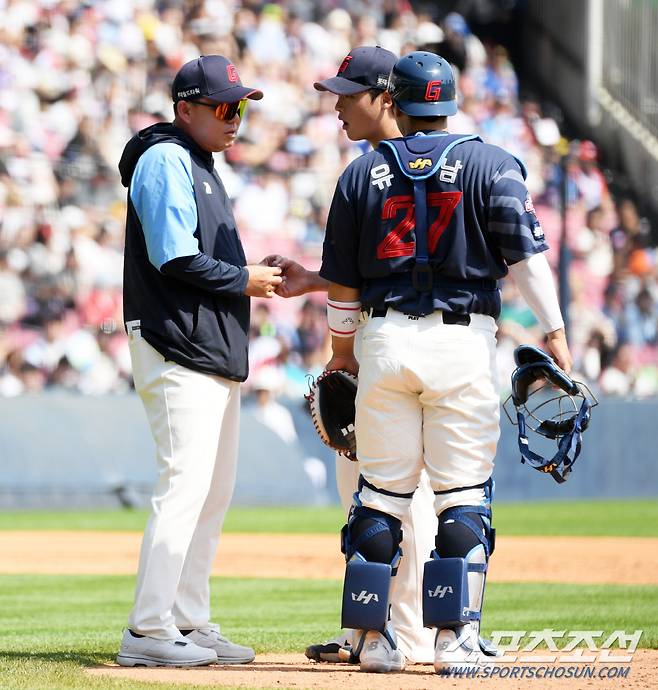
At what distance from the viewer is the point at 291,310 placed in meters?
18.3

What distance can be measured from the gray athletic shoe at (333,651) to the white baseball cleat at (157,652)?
0.50m

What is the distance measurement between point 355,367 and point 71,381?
10.7 metres

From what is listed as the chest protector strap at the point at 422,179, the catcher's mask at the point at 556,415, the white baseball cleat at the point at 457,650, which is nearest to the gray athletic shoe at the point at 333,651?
the white baseball cleat at the point at 457,650

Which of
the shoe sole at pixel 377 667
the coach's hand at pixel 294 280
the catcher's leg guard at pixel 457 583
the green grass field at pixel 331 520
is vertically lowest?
the green grass field at pixel 331 520

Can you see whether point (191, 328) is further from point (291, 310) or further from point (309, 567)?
point (291, 310)

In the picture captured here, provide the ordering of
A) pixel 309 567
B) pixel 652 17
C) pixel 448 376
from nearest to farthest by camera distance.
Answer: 1. pixel 448 376
2. pixel 309 567
3. pixel 652 17

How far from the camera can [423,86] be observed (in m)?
5.43

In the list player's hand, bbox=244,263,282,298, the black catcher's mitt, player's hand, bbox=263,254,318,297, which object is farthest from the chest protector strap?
player's hand, bbox=263,254,318,297

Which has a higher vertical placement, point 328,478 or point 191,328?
point 191,328

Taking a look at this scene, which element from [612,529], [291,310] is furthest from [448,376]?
[291,310]

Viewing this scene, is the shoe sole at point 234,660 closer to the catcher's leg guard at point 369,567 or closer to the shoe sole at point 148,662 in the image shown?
the shoe sole at point 148,662

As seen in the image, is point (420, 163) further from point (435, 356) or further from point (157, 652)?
point (157, 652)

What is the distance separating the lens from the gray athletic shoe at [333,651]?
5812 mm

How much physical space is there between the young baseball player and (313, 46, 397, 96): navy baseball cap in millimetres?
393
